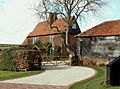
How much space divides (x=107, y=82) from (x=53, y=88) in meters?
4.08

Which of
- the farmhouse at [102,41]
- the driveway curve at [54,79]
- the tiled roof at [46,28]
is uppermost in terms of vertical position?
the tiled roof at [46,28]

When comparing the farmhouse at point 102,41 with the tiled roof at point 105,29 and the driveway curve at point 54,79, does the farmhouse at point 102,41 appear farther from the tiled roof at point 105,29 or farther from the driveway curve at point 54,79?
the driveway curve at point 54,79

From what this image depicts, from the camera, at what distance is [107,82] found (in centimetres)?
2052

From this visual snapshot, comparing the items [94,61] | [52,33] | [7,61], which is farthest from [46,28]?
[7,61]

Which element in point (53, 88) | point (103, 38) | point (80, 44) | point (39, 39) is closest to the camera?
point (53, 88)

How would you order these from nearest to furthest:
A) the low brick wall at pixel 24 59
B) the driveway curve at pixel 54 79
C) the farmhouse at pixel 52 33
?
1. the driveway curve at pixel 54 79
2. the low brick wall at pixel 24 59
3. the farmhouse at pixel 52 33

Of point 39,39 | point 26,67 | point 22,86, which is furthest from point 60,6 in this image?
point 22,86

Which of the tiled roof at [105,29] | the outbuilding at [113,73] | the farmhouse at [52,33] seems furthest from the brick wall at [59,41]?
the outbuilding at [113,73]

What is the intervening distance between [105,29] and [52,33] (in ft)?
74.0

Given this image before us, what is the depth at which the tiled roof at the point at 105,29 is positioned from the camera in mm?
45175

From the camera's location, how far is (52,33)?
68625 millimetres

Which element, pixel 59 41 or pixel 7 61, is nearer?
pixel 7 61

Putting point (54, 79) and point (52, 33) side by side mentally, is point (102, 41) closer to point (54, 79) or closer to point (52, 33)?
point (54, 79)

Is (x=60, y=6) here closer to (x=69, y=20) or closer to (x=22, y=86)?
(x=69, y=20)
